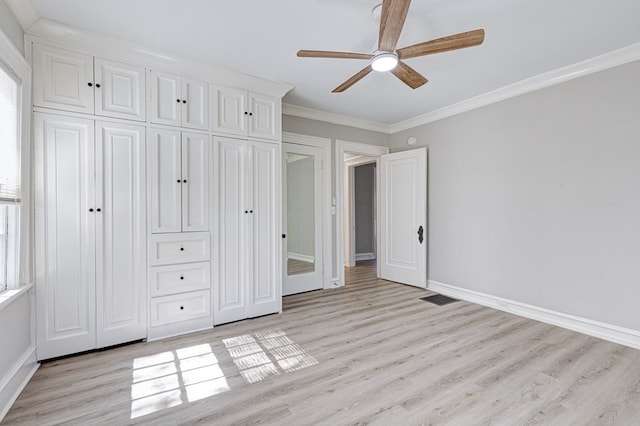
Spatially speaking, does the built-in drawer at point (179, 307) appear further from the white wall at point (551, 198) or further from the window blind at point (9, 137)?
the white wall at point (551, 198)

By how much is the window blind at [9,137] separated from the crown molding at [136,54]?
0.51 meters

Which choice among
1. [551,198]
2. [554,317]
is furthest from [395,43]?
[554,317]

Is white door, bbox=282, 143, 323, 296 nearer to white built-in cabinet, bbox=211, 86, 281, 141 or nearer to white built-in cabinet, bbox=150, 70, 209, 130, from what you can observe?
white built-in cabinet, bbox=211, 86, 281, 141

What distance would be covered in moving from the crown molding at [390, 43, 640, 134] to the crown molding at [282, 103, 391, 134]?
0.66m

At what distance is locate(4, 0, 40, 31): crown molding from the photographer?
6.56 ft

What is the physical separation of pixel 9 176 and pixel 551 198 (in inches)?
182

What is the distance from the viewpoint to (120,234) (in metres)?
2.59

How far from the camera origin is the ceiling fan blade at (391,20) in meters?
1.71

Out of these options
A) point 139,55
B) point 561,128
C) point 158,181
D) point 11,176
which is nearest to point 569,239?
point 561,128

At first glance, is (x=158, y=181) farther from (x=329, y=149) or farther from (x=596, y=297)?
(x=596, y=297)

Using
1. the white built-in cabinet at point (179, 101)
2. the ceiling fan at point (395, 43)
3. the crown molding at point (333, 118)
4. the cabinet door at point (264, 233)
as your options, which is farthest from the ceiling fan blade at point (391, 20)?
the crown molding at point (333, 118)

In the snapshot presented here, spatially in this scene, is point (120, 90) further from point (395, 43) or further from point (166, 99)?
point (395, 43)

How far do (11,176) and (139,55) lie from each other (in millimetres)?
1376

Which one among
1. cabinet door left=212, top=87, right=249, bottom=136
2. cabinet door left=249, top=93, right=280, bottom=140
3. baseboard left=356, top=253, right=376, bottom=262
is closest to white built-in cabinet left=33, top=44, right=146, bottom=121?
cabinet door left=212, top=87, right=249, bottom=136
